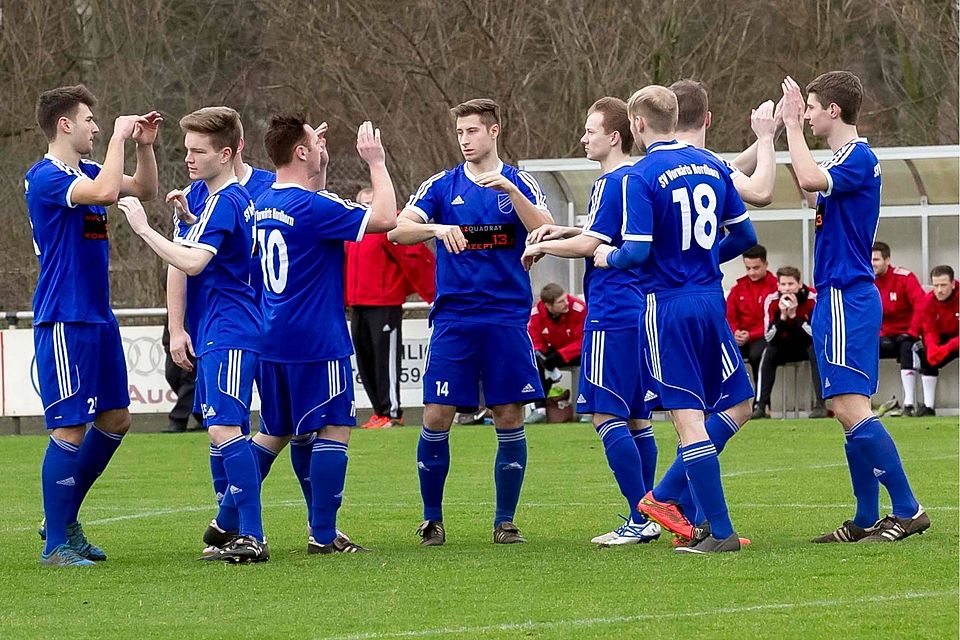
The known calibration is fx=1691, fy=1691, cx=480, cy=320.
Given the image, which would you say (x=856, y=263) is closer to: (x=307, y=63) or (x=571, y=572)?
(x=571, y=572)

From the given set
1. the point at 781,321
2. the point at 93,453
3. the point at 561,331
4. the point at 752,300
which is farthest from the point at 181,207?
the point at 752,300

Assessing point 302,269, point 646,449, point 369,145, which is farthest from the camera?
point 646,449

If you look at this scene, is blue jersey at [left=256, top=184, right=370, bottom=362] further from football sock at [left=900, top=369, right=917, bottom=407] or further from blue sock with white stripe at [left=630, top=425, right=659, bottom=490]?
football sock at [left=900, top=369, right=917, bottom=407]

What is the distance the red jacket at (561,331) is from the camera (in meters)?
18.2

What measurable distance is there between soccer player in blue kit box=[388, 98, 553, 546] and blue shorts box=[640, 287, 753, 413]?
101cm

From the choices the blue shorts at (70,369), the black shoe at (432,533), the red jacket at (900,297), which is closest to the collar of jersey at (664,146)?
the black shoe at (432,533)

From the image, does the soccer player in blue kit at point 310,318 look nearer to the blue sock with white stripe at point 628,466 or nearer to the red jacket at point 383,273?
the blue sock with white stripe at point 628,466

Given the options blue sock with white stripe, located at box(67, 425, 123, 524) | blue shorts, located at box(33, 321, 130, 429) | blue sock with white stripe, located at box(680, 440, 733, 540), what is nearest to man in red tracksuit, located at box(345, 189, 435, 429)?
blue sock with white stripe, located at box(67, 425, 123, 524)

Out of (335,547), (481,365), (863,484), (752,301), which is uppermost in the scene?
(752,301)

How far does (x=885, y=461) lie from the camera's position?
8328 millimetres

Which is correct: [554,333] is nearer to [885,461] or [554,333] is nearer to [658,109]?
[885,461]

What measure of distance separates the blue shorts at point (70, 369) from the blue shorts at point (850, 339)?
3535 millimetres

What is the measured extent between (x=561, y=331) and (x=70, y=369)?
10.5 metres

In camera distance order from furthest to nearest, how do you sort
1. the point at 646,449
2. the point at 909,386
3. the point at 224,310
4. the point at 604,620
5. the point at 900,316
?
the point at 900,316, the point at 909,386, the point at 646,449, the point at 224,310, the point at 604,620
